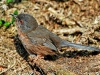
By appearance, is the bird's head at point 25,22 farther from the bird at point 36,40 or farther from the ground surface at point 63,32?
the ground surface at point 63,32

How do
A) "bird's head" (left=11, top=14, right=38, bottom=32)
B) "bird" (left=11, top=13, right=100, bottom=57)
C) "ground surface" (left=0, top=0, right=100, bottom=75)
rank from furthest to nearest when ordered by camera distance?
"bird's head" (left=11, top=14, right=38, bottom=32) < "bird" (left=11, top=13, right=100, bottom=57) < "ground surface" (left=0, top=0, right=100, bottom=75)

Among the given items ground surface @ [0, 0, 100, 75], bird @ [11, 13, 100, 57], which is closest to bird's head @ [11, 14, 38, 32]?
bird @ [11, 13, 100, 57]

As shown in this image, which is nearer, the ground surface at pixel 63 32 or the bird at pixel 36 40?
the ground surface at pixel 63 32

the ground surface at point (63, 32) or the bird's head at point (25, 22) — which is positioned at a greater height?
the bird's head at point (25, 22)

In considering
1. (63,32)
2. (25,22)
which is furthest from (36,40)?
(63,32)

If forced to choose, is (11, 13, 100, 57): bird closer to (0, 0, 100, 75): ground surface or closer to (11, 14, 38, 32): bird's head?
(11, 14, 38, 32): bird's head

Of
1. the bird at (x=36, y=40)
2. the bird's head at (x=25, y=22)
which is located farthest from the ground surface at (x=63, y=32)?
the bird's head at (x=25, y=22)
